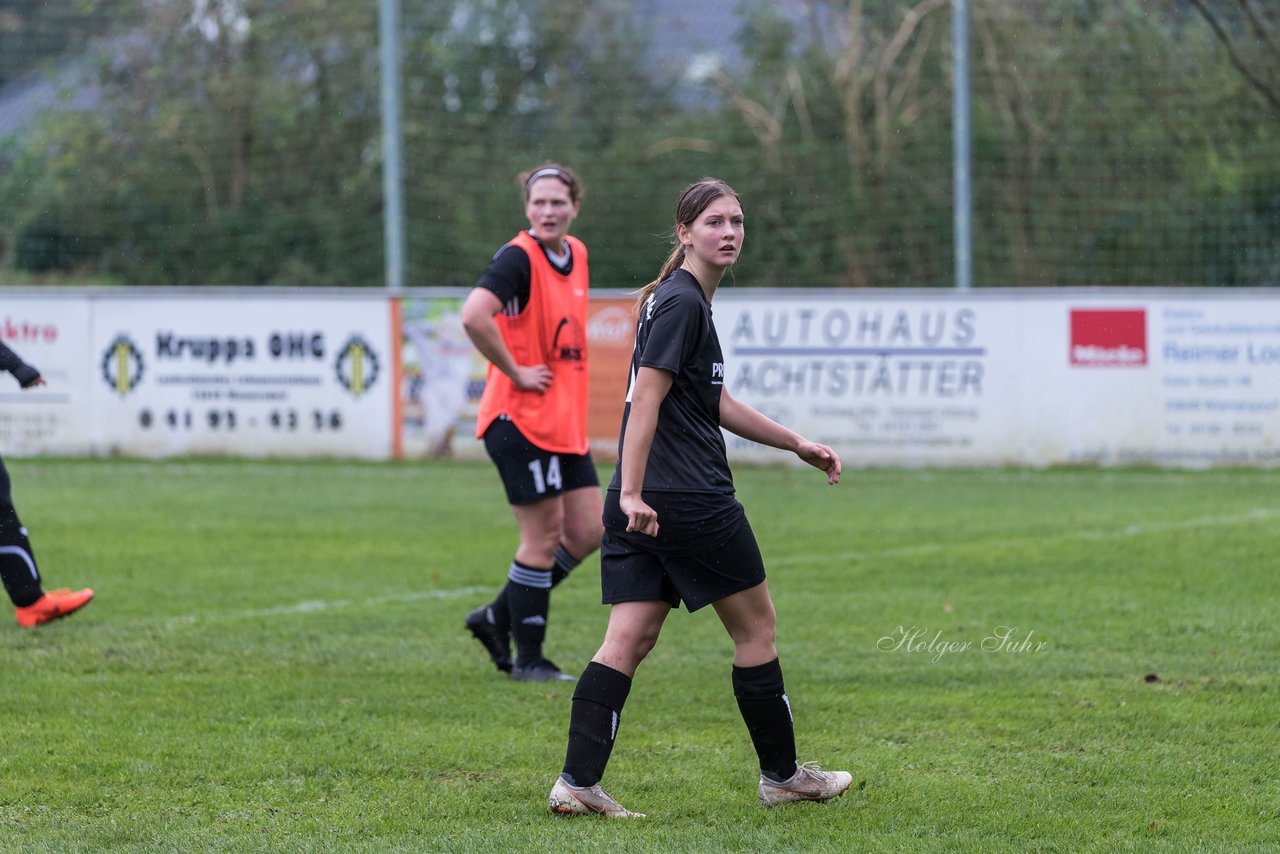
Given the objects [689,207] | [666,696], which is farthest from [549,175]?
[666,696]

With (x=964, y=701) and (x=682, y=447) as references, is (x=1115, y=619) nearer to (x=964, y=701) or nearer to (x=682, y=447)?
(x=964, y=701)

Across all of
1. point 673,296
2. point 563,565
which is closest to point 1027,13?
point 563,565

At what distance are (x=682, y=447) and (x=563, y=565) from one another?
232cm

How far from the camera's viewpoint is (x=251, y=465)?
607 inches

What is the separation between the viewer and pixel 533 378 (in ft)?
20.6

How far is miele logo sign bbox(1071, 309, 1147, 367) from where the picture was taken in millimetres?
14453

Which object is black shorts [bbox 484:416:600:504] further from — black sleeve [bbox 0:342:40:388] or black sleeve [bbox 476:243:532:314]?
black sleeve [bbox 0:342:40:388]

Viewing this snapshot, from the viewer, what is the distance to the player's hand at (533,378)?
20.5 feet

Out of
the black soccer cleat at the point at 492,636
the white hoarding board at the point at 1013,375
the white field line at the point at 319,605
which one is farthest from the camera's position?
the white hoarding board at the point at 1013,375

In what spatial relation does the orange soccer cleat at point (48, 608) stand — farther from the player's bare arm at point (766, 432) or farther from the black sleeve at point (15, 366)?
the player's bare arm at point (766, 432)

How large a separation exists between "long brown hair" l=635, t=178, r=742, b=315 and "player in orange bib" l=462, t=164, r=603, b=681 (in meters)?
1.78

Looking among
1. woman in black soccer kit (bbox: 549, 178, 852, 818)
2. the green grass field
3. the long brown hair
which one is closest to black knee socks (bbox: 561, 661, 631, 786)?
woman in black soccer kit (bbox: 549, 178, 852, 818)

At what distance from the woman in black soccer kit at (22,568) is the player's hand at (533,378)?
7.56 ft

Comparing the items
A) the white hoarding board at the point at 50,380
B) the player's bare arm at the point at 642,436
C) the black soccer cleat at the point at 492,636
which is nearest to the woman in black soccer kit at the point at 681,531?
the player's bare arm at the point at 642,436
